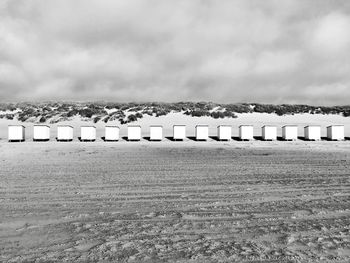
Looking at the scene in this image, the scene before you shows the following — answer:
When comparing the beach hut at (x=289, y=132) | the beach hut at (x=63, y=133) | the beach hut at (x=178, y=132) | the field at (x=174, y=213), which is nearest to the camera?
the field at (x=174, y=213)

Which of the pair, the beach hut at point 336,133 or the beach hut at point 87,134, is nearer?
the beach hut at point 87,134

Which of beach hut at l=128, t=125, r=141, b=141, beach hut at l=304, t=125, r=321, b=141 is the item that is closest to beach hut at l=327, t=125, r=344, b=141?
beach hut at l=304, t=125, r=321, b=141

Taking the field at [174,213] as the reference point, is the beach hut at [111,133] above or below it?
above

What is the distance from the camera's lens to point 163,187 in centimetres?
961

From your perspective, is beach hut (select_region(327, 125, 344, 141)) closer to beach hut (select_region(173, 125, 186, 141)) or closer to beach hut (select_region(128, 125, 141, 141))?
beach hut (select_region(173, 125, 186, 141))

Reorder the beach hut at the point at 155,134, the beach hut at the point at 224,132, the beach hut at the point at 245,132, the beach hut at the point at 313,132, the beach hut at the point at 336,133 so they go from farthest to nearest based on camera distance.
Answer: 1. the beach hut at the point at 336,133
2. the beach hut at the point at 313,132
3. the beach hut at the point at 245,132
4. the beach hut at the point at 224,132
5. the beach hut at the point at 155,134

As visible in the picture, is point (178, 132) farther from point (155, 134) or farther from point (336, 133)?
point (336, 133)

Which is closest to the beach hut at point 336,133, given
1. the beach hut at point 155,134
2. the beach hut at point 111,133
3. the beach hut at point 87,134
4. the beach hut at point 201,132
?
the beach hut at point 201,132

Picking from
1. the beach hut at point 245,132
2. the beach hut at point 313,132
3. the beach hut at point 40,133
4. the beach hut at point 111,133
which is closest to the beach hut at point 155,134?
the beach hut at point 111,133

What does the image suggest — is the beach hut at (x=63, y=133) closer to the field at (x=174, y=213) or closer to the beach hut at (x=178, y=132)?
the beach hut at (x=178, y=132)

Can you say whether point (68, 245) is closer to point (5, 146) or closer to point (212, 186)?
point (212, 186)

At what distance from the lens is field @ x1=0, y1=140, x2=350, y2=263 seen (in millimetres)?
5148

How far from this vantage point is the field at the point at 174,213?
5148 mm

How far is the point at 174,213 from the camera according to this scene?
701 cm
